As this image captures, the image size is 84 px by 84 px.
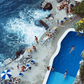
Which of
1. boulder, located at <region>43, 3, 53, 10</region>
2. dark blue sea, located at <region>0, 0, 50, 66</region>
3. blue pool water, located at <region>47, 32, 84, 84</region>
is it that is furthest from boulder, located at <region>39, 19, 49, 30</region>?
blue pool water, located at <region>47, 32, 84, 84</region>

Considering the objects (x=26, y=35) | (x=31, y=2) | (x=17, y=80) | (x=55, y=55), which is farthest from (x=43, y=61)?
(x=31, y=2)

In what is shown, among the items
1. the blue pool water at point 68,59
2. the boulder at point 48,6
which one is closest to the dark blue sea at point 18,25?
the boulder at point 48,6

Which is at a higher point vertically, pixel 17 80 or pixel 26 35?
pixel 26 35

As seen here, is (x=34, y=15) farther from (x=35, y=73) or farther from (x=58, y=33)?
(x=35, y=73)

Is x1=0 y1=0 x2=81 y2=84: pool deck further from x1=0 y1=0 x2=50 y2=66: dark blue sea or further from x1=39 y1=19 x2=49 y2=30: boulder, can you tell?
x1=39 y1=19 x2=49 y2=30: boulder

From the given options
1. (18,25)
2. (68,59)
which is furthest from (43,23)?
(68,59)

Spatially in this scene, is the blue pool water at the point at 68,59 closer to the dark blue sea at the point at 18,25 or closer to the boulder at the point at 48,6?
the dark blue sea at the point at 18,25
